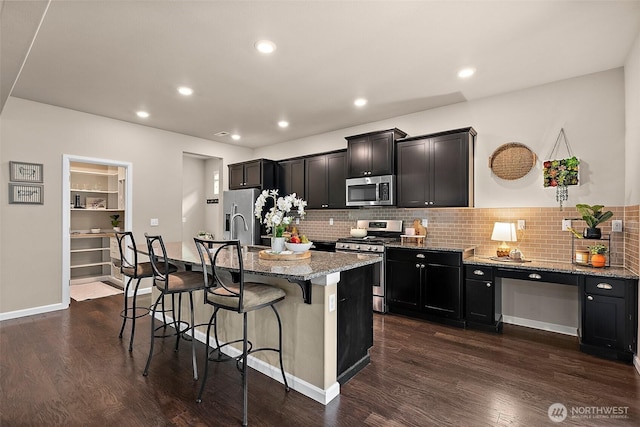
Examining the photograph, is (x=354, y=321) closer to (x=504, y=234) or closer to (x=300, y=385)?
(x=300, y=385)

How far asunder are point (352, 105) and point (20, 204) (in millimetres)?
4499

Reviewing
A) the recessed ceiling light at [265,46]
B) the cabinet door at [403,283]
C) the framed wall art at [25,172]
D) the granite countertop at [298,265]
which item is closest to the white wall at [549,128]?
the cabinet door at [403,283]

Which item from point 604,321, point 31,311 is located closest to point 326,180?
point 604,321

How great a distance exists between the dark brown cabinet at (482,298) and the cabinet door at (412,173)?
3.59 ft

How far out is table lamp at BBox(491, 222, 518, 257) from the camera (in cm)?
356

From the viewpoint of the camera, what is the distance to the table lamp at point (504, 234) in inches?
140

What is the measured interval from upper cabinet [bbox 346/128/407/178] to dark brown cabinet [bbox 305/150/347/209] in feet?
1.09

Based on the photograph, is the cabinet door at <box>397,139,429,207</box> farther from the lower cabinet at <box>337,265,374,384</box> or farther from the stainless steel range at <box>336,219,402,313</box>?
the lower cabinet at <box>337,265,374,384</box>

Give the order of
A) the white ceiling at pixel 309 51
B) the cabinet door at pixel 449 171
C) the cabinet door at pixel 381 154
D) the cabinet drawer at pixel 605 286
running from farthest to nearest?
1. the cabinet door at pixel 381 154
2. the cabinet door at pixel 449 171
3. the cabinet drawer at pixel 605 286
4. the white ceiling at pixel 309 51

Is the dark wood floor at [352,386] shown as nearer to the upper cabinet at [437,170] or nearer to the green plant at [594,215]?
the green plant at [594,215]

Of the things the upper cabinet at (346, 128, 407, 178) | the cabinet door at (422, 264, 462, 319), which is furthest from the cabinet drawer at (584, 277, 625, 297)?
the upper cabinet at (346, 128, 407, 178)

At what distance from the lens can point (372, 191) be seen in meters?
4.59

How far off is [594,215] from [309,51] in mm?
3237

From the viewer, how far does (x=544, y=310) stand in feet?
11.7
